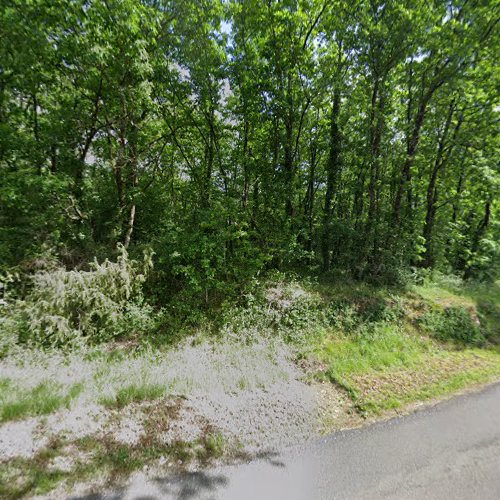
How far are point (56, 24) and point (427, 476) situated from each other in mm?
9939

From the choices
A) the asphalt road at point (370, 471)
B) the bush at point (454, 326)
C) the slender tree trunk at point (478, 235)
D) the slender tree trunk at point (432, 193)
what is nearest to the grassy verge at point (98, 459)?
the asphalt road at point (370, 471)

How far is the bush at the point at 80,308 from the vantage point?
4453 mm

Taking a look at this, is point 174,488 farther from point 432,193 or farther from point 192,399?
point 432,193

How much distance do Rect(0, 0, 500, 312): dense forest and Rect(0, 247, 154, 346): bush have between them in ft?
2.15

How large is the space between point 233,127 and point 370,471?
9.58m

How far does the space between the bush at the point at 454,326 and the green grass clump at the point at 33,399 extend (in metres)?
7.43

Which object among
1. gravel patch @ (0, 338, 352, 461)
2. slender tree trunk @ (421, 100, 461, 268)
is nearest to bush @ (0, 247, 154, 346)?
gravel patch @ (0, 338, 352, 461)

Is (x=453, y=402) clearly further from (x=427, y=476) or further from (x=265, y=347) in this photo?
(x=265, y=347)

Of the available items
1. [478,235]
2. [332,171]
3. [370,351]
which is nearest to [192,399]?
[370,351]

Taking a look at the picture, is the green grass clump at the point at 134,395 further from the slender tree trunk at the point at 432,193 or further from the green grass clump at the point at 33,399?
the slender tree trunk at the point at 432,193

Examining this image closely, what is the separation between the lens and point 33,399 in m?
3.12

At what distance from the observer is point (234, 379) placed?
3.98 metres

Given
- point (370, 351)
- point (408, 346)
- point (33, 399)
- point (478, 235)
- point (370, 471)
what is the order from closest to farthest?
1. point (370, 471)
2. point (33, 399)
3. point (370, 351)
4. point (408, 346)
5. point (478, 235)

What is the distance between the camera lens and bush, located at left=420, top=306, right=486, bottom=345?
6094mm
